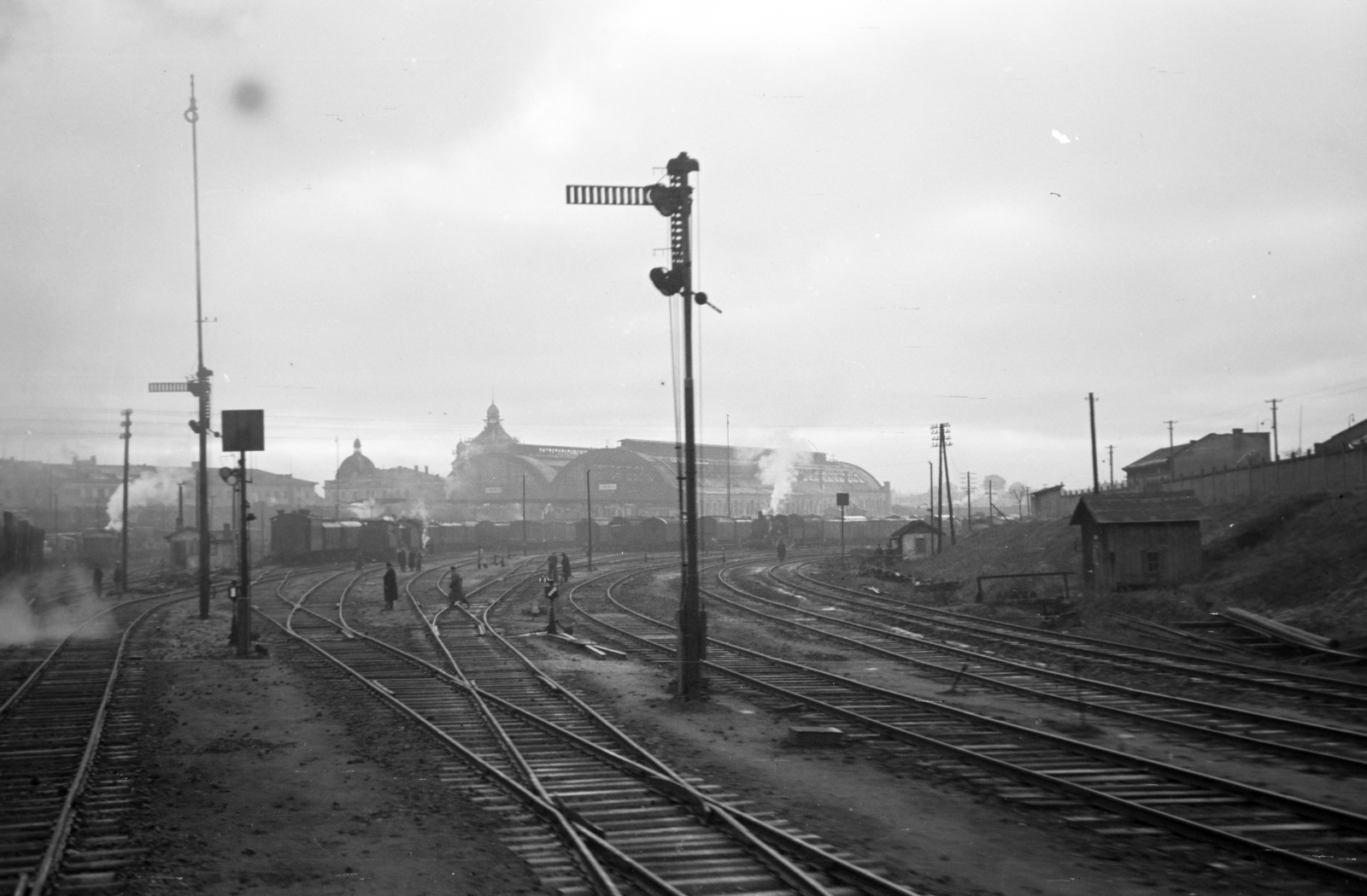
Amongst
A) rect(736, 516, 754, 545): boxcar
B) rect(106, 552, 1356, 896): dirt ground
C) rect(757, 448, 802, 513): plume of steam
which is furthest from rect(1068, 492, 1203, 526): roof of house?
rect(757, 448, 802, 513): plume of steam

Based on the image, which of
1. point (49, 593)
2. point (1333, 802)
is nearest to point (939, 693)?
point (1333, 802)

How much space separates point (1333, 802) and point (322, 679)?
15378mm

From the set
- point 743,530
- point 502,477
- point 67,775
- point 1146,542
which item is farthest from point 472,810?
point 502,477

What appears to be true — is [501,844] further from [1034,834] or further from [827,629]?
[827,629]

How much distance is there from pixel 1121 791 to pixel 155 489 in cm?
10467

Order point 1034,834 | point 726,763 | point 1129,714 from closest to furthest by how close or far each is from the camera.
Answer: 1. point 1034,834
2. point 726,763
3. point 1129,714

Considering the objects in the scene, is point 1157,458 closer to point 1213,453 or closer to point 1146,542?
point 1213,453

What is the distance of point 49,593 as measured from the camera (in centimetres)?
4459

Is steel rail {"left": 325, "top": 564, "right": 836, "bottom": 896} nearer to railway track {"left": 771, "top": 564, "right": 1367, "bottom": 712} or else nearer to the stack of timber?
railway track {"left": 771, "top": 564, "right": 1367, "bottom": 712}

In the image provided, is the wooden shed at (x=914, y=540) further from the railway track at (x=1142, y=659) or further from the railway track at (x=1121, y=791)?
the railway track at (x=1121, y=791)

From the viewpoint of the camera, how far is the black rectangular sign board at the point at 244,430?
23703 millimetres

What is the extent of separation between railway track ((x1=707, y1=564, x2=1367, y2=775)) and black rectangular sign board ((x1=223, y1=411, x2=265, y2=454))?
13659 mm

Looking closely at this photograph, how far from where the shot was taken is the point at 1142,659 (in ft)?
64.0

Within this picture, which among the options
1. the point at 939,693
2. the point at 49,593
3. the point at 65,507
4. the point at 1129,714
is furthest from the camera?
the point at 65,507
